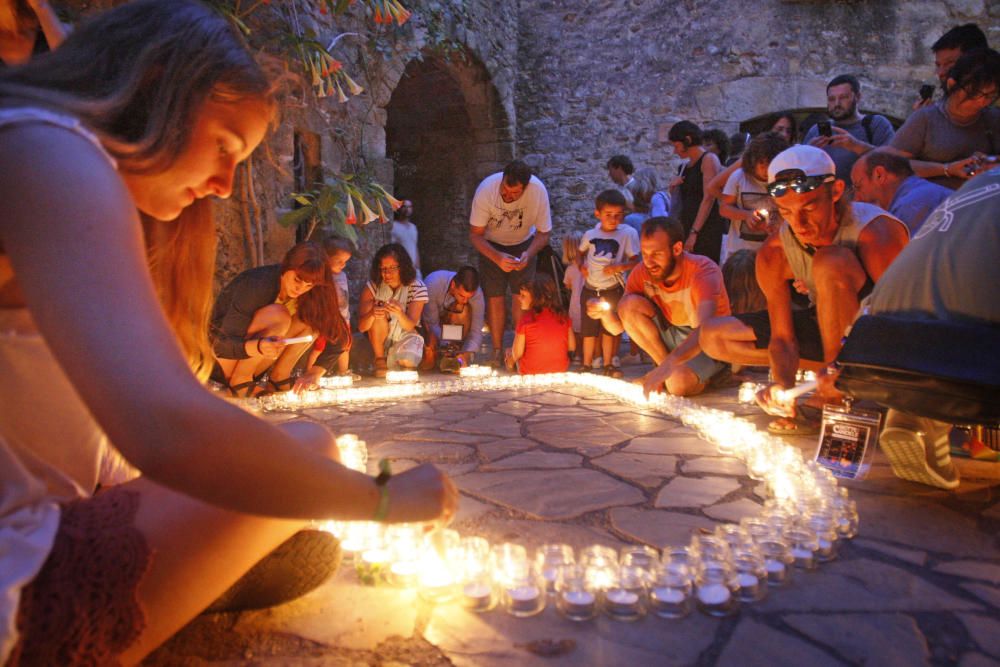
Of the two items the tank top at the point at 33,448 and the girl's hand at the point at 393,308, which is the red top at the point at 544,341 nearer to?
the girl's hand at the point at 393,308

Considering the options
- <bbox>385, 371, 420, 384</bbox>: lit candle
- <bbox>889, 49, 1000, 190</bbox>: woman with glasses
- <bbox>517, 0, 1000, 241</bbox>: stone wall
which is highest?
<bbox>517, 0, 1000, 241</bbox>: stone wall

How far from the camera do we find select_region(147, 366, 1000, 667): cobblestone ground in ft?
4.79

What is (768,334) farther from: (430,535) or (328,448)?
(328,448)

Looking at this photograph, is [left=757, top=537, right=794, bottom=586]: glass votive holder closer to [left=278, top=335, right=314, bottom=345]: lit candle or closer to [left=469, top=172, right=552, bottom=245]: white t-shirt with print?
[left=278, top=335, right=314, bottom=345]: lit candle

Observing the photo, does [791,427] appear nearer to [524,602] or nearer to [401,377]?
[524,602]

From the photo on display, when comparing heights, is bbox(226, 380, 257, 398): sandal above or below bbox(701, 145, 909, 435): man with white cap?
below

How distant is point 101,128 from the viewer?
41.5 inches

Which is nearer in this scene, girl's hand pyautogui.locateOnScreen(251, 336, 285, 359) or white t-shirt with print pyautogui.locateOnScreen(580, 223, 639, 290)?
girl's hand pyautogui.locateOnScreen(251, 336, 285, 359)

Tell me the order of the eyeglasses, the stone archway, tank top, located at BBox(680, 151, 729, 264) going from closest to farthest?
1. the eyeglasses
2. tank top, located at BBox(680, 151, 729, 264)
3. the stone archway

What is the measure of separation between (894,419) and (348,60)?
5789 mm

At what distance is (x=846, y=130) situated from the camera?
522 centimetres

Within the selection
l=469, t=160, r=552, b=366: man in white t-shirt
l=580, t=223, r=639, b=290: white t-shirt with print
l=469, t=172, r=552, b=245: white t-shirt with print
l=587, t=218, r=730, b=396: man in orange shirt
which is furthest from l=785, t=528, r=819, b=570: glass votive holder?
l=469, t=172, r=552, b=245: white t-shirt with print

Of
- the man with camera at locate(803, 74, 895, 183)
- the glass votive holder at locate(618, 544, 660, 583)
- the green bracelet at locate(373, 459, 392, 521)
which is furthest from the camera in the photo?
the man with camera at locate(803, 74, 895, 183)

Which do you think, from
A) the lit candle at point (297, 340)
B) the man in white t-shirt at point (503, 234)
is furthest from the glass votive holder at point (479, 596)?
the man in white t-shirt at point (503, 234)
